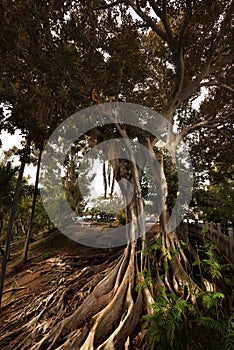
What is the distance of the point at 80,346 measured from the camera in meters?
3.94

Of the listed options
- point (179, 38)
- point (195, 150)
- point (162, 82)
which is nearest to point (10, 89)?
point (179, 38)

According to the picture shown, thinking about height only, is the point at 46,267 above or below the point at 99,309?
below

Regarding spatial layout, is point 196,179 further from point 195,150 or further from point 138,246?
point 138,246

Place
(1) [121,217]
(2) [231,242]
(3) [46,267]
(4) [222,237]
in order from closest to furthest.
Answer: (2) [231,242]
(4) [222,237]
(3) [46,267]
(1) [121,217]

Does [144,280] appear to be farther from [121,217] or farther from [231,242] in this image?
[121,217]

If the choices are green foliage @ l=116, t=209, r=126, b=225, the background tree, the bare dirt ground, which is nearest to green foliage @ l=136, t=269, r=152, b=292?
the background tree

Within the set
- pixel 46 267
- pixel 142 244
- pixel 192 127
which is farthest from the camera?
pixel 46 267

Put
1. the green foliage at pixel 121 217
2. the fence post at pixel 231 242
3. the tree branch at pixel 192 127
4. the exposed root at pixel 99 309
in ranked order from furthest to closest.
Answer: the green foliage at pixel 121 217 → the tree branch at pixel 192 127 → the fence post at pixel 231 242 → the exposed root at pixel 99 309

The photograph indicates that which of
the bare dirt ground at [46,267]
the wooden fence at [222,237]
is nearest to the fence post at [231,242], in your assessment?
the wooden fence at [222,237]

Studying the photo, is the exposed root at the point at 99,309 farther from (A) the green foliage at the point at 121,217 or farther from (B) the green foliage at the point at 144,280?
(A) the green foliage at the point at 121,217

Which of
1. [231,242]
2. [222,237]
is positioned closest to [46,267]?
[222,237]

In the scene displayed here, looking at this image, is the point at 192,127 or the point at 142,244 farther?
the point at 192,127

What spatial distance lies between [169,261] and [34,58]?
5.38 metres

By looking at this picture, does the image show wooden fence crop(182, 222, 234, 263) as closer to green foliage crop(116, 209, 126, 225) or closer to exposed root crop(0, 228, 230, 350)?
exposed root crop(0, 228, 230, 350)
